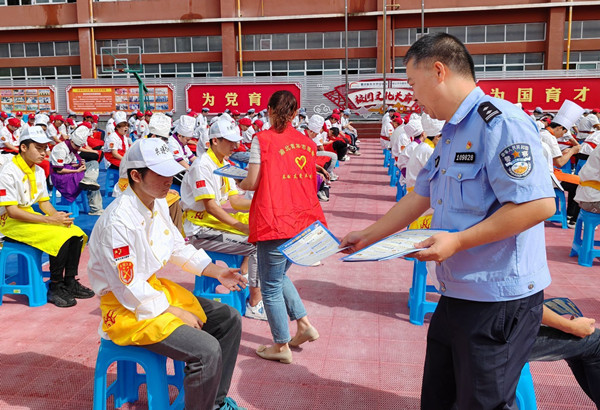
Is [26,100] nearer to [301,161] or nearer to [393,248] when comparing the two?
[301,161]

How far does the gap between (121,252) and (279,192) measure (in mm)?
1004

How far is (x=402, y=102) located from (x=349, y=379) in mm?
18081

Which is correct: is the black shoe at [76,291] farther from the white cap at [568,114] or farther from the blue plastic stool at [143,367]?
the white cap at [568,114]

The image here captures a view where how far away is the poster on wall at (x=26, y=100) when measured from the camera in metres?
22.6

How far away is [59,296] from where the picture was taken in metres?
4.21

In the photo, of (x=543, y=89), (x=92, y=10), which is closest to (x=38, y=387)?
(x=543, y=89)

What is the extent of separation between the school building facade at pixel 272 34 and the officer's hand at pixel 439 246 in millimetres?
22468

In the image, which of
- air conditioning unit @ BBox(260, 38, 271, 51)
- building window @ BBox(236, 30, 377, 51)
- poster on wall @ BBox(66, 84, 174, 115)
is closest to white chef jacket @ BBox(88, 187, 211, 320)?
poster on wall @ BBox(66, 84, 174, 115)

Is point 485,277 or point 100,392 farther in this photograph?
point 100,392

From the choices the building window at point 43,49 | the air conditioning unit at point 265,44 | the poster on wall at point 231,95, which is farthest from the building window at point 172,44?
the poster on wall at point 231,95

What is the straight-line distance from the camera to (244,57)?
2531 cm

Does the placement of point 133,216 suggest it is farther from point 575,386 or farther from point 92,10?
point 92,10

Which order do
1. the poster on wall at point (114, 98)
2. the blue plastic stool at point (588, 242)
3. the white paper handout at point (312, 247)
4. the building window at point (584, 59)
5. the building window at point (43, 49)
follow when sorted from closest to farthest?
1. the white paper handout at point (312, 247)
2. the blue plastic stool at point (588, 242)
3. the poster on wall at point (114, 98)
4. the building window at point (584, 59)
5. the building window at point (43, 49)

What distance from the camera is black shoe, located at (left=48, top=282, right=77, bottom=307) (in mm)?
4156
